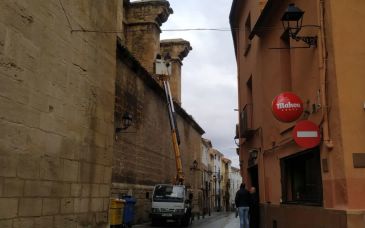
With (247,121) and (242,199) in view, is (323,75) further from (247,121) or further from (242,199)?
(247,121)

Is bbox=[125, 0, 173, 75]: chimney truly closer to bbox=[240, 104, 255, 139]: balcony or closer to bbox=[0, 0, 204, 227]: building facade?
bbox=[240, 104, 255, 139]: balcony

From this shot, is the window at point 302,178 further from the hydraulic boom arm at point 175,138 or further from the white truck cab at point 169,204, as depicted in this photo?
the hydraulic boom arm at point 175,138

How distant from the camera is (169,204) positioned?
2189 centimetres

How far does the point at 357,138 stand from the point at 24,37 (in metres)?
5.07

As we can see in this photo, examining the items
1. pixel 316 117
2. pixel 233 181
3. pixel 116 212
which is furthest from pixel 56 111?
pixel 233 181

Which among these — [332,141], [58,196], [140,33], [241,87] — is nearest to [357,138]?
[332,141]

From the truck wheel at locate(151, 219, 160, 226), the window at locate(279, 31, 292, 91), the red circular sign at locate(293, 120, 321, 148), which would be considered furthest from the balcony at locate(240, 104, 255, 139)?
the truck wheel at locate(151, 219, 160, 226)

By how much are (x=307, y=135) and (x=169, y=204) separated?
14.8m

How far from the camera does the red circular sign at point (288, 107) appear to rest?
8.52 meters

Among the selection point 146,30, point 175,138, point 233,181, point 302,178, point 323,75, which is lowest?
point 302,178

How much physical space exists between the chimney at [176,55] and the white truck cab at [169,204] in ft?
45.1

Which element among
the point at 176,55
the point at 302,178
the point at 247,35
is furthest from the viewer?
the point at 176,55

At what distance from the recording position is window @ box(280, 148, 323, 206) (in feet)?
27.8

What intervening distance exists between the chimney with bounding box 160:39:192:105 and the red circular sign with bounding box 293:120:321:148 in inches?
1079
